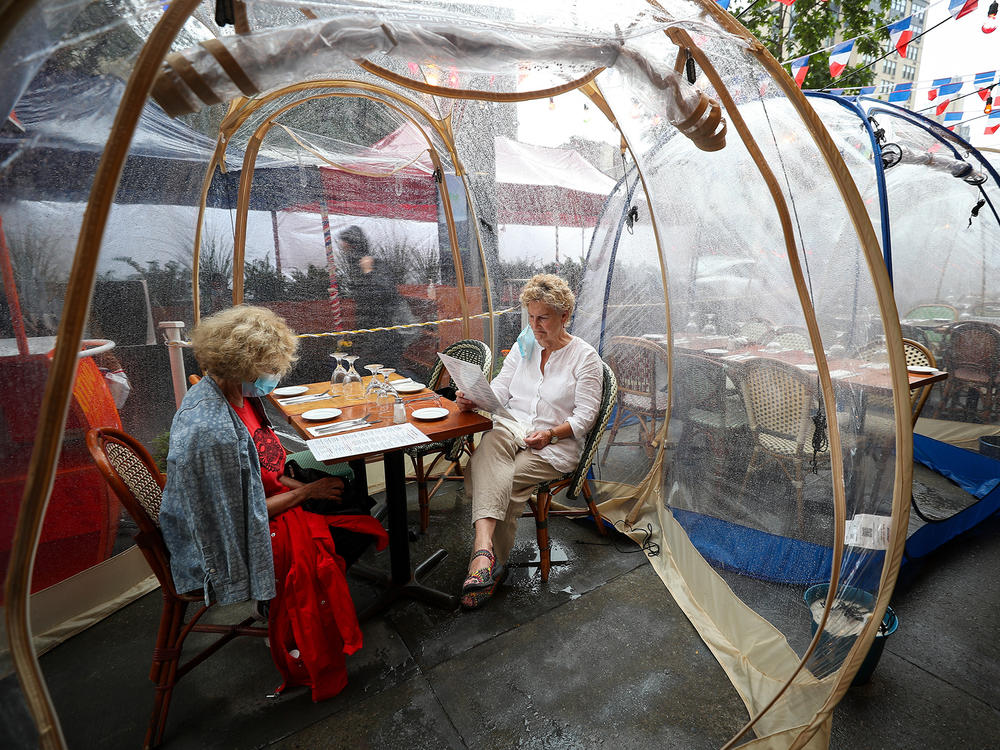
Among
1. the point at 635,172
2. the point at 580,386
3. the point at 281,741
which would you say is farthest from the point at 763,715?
the point at 635,172

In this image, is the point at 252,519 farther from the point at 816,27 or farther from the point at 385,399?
the point at 816,27

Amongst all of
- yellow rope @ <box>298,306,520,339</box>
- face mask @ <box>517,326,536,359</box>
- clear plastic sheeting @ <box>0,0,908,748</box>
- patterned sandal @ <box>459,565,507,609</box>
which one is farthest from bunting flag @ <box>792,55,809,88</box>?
patterned sandal @ <box>459,565,507,609</box>

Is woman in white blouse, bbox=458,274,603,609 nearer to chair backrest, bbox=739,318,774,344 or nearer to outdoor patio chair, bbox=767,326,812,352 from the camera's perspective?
chair backrest, bbox=739,318,774,344

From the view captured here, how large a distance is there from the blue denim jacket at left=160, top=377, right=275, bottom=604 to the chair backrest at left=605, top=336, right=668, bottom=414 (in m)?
2.42

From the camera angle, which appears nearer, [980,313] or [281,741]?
[281,741]

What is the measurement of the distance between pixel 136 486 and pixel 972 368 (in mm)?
4870

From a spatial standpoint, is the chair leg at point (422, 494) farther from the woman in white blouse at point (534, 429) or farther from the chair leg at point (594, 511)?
the chair leg at point (594, 511)

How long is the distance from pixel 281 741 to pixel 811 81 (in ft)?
28.1

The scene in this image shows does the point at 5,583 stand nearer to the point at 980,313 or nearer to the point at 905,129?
the point at 905,129

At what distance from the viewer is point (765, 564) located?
84.0 inches

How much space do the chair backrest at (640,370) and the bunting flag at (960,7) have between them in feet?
10.4

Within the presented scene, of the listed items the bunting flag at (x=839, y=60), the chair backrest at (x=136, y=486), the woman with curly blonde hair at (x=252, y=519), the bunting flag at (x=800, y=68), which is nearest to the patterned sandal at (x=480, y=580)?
the woman with curly blonde hair at (x=252, y=519)

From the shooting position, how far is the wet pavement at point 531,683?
1.75 meters

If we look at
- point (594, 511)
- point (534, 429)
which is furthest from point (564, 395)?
point (594, 511)
